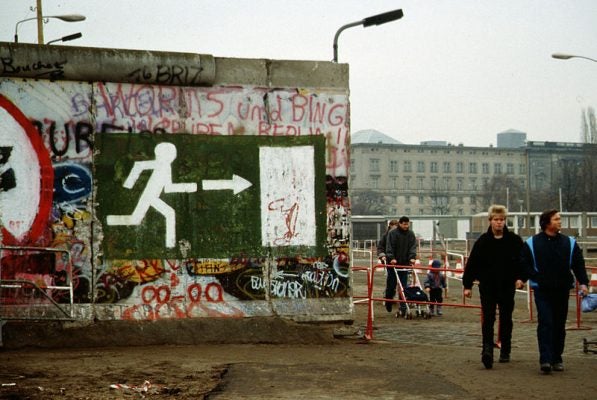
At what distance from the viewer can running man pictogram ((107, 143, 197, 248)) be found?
12000mm

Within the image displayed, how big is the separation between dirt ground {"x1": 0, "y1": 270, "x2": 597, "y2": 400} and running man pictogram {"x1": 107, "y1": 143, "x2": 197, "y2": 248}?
142cm

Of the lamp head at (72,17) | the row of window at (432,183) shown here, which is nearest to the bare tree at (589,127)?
the row of window at (432,183)

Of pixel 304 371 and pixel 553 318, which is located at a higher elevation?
pixel 553 318

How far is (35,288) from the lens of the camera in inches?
456

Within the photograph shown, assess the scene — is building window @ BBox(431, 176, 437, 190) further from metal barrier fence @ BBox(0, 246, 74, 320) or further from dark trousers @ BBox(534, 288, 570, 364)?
dark trousers @ BBox(534, 288, 570, 364)

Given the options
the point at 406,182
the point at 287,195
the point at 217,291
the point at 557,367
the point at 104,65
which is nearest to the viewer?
the point at 557,367

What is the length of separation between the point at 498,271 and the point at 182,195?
4022 millimetres

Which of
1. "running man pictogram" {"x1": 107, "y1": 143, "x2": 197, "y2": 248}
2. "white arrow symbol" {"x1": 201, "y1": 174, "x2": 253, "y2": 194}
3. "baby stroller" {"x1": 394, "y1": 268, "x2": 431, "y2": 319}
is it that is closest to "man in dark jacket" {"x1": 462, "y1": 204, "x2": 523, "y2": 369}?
"white arrow symbol" {"x1": 201, "y1": 174, "x2": 253, "y2": 194}

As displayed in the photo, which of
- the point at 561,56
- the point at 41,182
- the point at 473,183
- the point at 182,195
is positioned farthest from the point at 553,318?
the point at 473,183

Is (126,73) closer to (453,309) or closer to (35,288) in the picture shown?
(35,288)

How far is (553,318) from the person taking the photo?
10195 millimetres

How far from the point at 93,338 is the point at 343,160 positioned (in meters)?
3.87

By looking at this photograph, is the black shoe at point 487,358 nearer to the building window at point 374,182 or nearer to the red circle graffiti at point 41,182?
the red circle graffiti at point 41,182

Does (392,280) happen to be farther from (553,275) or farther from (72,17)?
(72,17)
